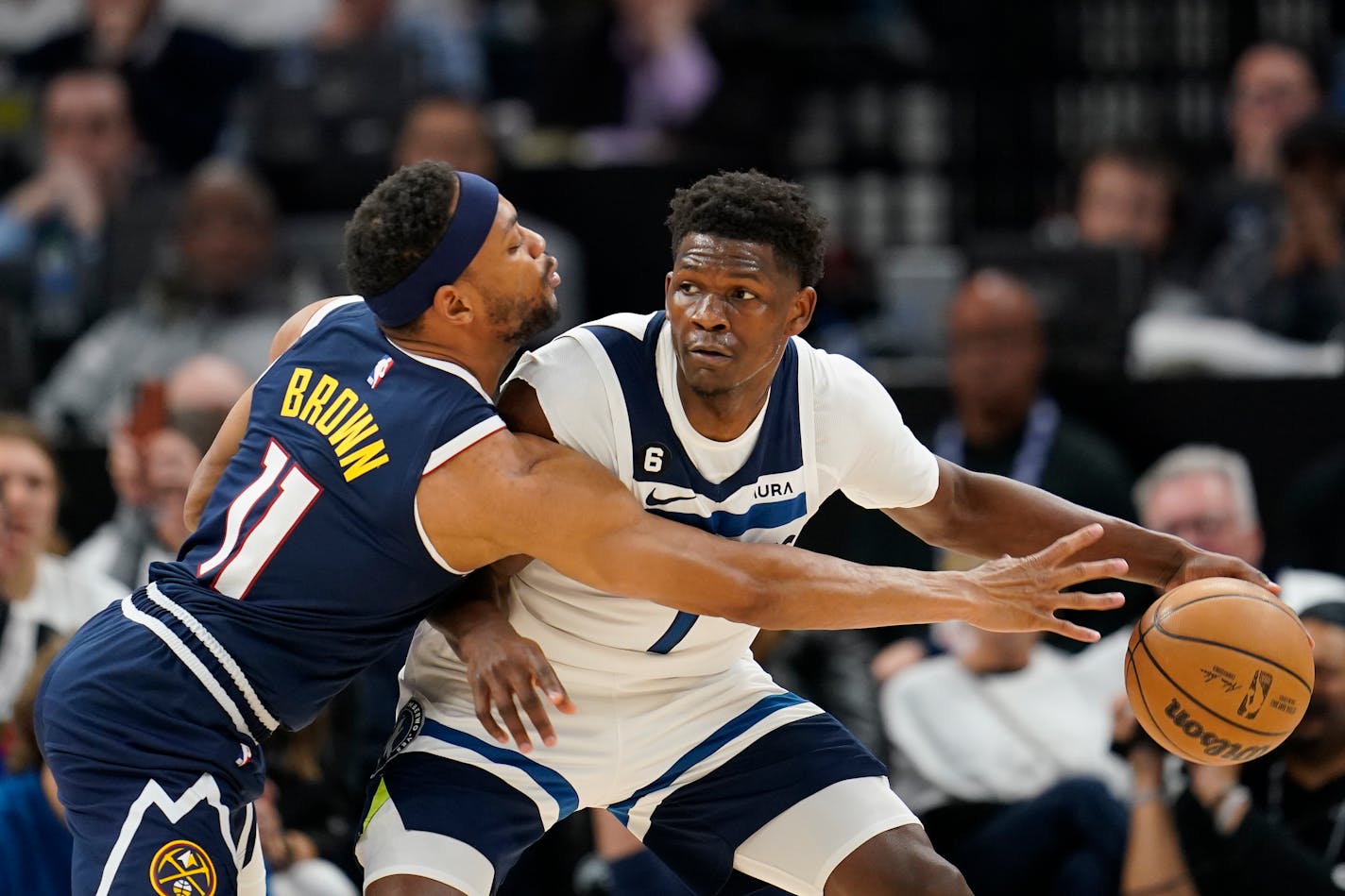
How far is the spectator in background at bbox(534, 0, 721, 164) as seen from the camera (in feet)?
33.7

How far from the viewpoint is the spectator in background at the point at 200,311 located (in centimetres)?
881

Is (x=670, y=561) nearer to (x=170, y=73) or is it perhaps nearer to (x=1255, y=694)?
(x=1255, y=694)

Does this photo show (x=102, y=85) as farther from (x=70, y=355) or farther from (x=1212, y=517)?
(x=1212, y=517)

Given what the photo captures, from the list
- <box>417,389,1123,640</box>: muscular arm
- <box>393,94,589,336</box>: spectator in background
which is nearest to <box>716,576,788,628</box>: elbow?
<box>417,389,1123,640</box>: muscular arm

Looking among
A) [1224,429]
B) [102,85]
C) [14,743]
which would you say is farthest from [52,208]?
[1224,429]

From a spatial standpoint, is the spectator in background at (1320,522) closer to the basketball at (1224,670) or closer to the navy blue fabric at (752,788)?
the basketball at (1224,670)

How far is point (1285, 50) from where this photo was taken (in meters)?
9.59

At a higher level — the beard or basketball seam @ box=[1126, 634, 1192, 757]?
the beard

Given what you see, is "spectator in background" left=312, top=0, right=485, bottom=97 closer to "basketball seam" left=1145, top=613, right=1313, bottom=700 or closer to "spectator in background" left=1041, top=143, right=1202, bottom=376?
"spectator in background" left=1041, top=143, right=1202, bottom=376

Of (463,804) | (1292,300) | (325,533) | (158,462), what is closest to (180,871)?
(463,804)

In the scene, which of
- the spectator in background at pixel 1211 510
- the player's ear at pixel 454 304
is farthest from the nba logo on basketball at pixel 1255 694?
the spectator in background at pixel 1211 510

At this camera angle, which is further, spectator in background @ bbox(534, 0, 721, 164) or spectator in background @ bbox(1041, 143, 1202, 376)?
spectator in background @ bbox(534, 0, 721, 164)

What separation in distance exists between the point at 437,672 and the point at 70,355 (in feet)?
15.9

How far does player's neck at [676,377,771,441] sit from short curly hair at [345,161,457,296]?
2.25 feet
